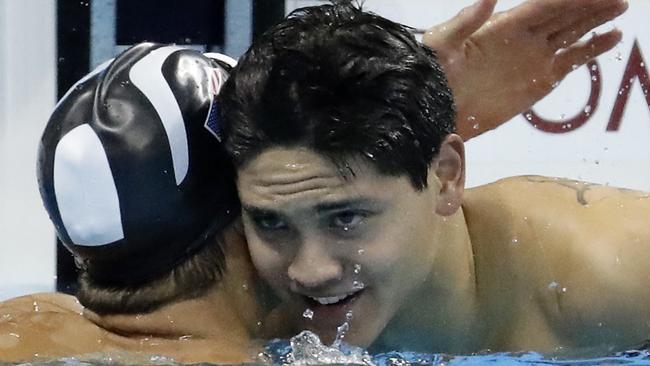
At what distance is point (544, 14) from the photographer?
1977mm

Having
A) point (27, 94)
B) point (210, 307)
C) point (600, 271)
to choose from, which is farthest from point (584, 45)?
point (27, 94)

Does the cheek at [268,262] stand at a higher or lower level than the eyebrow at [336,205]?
lower

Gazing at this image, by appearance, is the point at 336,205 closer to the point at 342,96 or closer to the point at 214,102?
the point at 342,96

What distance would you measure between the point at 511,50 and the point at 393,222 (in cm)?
49

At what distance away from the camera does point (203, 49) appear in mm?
3061

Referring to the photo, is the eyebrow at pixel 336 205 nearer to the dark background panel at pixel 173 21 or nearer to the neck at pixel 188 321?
the neck at pixel 188 321

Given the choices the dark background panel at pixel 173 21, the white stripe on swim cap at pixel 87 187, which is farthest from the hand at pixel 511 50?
the dark background panel at pixel 173 21

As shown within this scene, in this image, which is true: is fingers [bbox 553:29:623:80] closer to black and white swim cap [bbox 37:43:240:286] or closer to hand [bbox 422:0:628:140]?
hand [bbox 422:0:628:140]

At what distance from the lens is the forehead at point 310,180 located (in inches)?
64.0

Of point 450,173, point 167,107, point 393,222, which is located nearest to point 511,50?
point 450,173

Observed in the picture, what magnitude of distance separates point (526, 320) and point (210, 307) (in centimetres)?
47

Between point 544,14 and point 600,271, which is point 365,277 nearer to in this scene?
point 600,271

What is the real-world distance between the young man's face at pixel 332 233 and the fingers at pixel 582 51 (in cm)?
47

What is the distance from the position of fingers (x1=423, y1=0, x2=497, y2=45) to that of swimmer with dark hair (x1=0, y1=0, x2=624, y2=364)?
0.36 metres
